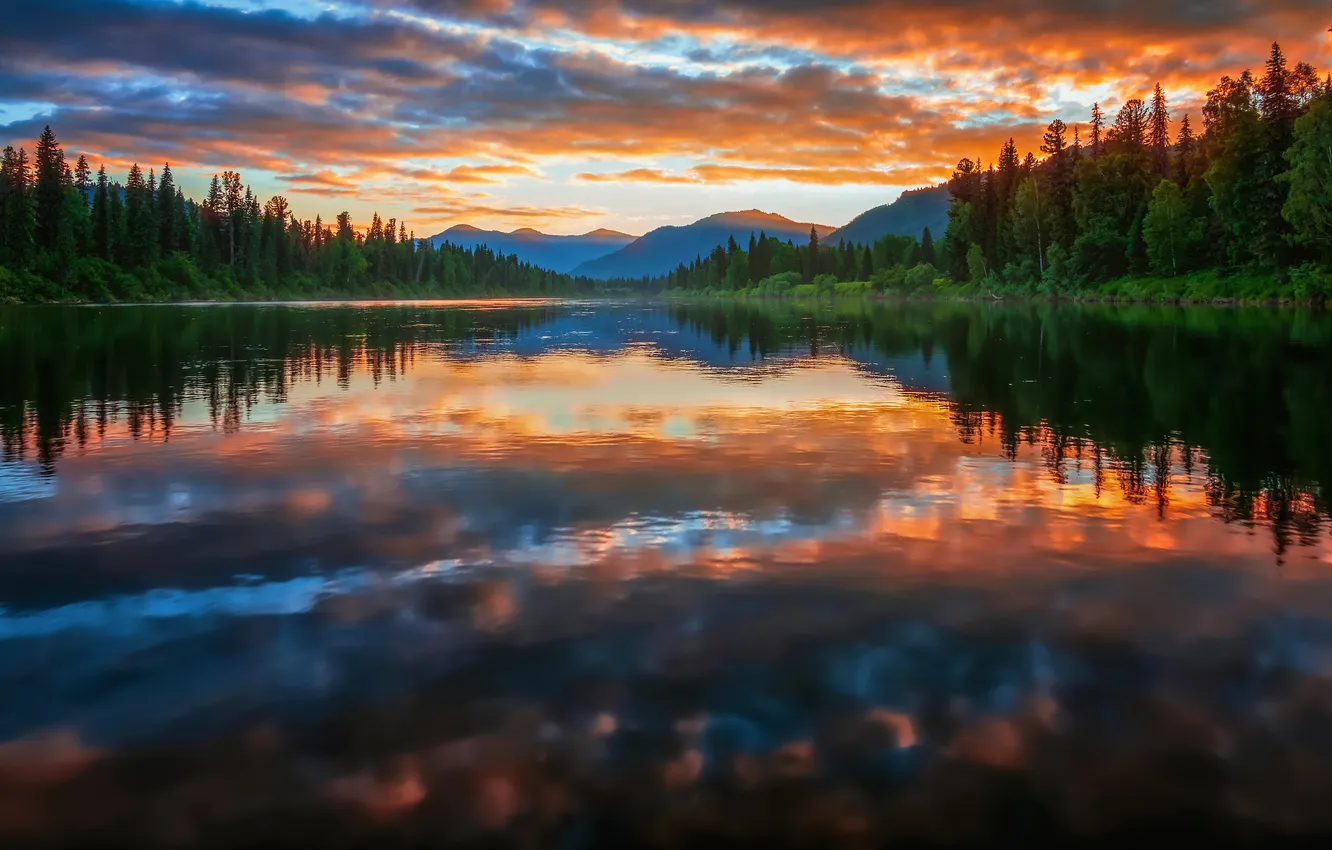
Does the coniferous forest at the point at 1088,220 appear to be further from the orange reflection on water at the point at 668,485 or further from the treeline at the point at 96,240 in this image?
the orange reflection on water at the point at 668,485

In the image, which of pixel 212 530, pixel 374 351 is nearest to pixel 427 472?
pixel 212 530

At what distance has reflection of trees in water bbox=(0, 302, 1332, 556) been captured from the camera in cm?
1931

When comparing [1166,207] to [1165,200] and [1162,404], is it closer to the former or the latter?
[1165,200]

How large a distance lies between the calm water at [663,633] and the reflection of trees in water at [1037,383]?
31cm

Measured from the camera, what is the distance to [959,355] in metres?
47.7

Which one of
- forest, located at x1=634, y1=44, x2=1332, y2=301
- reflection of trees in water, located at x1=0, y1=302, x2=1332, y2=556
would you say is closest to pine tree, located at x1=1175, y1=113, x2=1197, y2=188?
forest, located at x1=634, y1=44, x2=1332, y2=301

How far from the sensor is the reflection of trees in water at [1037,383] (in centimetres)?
1931

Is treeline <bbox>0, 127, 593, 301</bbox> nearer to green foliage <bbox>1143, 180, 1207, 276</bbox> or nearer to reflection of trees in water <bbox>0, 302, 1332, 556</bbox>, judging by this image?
reflection of trees in water <bbox>0, 302, 1332, 556</bbox>

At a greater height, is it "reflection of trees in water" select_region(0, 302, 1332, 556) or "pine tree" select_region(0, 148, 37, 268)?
"pine tree" select_region(0, 148, 37, 268)

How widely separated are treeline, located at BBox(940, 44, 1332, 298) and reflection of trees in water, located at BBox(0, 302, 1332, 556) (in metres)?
19.9

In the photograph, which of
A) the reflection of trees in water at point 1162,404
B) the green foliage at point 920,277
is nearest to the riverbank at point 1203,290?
the reflection of trees in water at point 1162,404

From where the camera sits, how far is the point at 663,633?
33.5 ft

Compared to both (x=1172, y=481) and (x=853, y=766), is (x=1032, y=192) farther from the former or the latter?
(x=853, y=766)

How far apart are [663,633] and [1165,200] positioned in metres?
117
